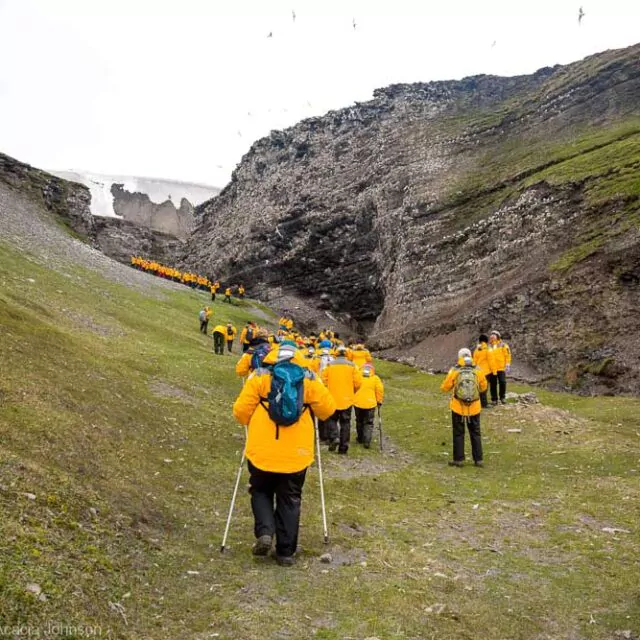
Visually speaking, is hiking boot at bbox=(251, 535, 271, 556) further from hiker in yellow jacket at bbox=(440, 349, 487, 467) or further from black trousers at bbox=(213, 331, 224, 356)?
black trousers at bbox=(213, 331, 224, 356)

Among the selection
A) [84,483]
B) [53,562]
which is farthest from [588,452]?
[53,562]

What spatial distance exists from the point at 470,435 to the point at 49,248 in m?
48.5

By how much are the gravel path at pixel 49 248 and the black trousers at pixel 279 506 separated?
4133 centimetres

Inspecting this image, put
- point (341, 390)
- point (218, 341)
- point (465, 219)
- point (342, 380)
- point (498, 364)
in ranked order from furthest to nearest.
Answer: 1. point (465, 219)
2. point (218, 341)
3. point (498, 364)
4. point (342, 380)
5. point (341, 390)

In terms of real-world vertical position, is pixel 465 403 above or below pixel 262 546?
above

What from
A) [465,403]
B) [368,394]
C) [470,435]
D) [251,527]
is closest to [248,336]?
[368,394]

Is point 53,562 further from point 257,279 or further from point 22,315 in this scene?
point 257,279

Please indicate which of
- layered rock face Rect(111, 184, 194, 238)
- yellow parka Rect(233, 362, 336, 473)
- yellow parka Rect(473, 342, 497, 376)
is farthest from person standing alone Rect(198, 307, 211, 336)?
layered rock face Rect(111, 184, 194, 238)

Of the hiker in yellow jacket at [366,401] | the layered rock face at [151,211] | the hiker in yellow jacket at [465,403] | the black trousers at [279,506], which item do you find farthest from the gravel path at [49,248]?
the layered rock face at [151,211]

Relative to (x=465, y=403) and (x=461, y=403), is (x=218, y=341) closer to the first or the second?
(x=461, y=403)

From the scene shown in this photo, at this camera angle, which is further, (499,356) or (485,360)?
(485,360)

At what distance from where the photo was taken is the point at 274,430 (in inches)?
332

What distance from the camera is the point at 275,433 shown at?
8.41m

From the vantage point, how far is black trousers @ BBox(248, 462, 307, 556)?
8.27 metres
